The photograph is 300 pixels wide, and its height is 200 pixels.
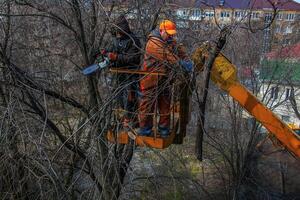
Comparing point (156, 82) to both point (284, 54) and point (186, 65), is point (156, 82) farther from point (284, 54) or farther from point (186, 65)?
point (284, 54)

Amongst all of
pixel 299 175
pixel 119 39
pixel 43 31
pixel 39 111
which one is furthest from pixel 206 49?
pixel 299 175

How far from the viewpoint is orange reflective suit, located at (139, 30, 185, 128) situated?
4594 mm

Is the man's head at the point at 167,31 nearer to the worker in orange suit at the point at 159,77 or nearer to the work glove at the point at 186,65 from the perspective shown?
the worker in orange suit at the point at 159,77

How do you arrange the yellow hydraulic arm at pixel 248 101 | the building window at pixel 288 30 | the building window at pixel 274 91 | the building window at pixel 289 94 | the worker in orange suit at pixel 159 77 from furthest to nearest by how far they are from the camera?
1. the building window at pixel 288 30
2. the building window at pixel 274 91
3. the building window at pixel 289 94
4. the yellow hydraulic arm at pixel 248 101
5. the worker in orange suit at pixel 159 77

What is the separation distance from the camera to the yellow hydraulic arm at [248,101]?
5076 mm

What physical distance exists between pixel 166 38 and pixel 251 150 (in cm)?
1195

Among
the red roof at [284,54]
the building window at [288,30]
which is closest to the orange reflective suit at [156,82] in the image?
the red roof at [284,54]

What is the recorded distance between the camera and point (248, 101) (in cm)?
530

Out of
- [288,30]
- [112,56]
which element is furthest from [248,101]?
[288,30]

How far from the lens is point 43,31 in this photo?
792 cm

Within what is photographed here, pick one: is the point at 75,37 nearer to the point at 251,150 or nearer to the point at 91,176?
the point at 91,176

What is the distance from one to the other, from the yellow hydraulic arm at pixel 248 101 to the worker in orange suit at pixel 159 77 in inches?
25.3

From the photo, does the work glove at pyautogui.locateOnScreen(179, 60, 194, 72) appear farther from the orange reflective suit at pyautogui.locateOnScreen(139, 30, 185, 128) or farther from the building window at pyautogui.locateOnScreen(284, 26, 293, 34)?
the building window at pyautogui.locateOnScreen(284, 26, 293, 34)

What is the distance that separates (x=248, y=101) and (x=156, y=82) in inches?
48.9
